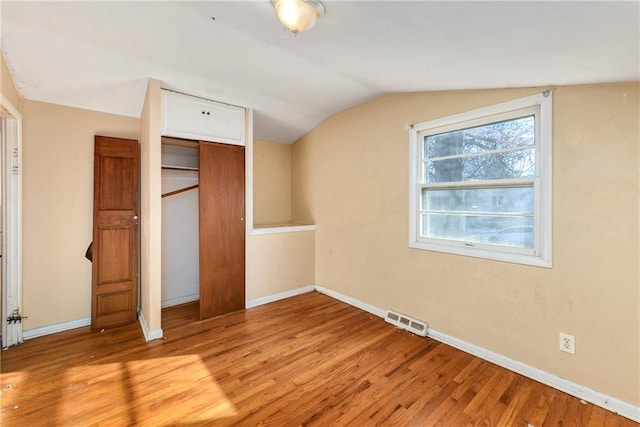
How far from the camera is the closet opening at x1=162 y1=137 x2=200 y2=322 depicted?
3266 mm

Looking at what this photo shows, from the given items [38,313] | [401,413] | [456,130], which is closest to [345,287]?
[401,413]

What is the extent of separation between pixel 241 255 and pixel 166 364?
129 centimetres

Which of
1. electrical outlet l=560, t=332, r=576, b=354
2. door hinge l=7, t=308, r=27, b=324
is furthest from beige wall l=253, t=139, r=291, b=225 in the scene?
electrical outlet l=560, t=332, r=576, b=354

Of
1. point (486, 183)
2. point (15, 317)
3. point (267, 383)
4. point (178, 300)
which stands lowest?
point (267, 383)

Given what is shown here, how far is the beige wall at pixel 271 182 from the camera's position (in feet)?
13.4

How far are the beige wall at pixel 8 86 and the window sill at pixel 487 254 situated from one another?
3592mm

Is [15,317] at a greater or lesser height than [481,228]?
lesser

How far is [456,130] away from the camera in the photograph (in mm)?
2480

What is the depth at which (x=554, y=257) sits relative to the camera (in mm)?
1907

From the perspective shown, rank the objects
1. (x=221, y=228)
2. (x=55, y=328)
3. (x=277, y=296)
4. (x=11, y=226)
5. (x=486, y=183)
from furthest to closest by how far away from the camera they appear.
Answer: (x=277, y=296) < (x=221, y=228) < (x=55, y=328) < (x=11, y=226) < (x=486, y=183)

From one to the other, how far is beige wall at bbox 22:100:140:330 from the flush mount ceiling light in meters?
2.48

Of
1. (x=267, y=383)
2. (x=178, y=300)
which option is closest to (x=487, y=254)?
(x=267, y=383)

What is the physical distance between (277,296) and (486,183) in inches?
104

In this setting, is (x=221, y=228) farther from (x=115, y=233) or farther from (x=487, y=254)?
(x=487, y=254)
